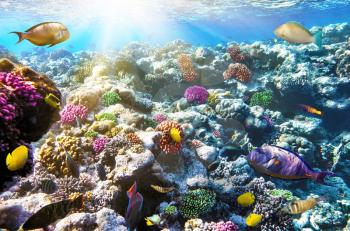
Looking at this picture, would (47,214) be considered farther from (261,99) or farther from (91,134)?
(261,99)

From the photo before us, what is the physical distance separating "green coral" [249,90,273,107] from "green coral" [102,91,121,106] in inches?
248

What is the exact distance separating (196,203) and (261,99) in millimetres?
7554

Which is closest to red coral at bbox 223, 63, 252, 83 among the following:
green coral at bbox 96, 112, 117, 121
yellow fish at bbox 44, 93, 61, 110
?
green coral at bbox 96, 112, 117, 121

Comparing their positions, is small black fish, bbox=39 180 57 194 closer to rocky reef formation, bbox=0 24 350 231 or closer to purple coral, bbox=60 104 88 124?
rocky reef formation, bbox=0 24 350 231

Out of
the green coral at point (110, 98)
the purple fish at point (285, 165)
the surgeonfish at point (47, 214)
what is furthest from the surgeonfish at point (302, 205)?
the green coral at point (110, 98)

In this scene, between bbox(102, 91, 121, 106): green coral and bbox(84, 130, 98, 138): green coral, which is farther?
bbox(102, 91, 121, 106): green coral

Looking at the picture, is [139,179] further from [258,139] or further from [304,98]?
[304,98]

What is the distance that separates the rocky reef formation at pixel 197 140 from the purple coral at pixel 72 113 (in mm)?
25

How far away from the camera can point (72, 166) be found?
17.0 ft

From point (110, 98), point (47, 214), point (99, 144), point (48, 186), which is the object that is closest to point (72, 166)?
point (48, 186)

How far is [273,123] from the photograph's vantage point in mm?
10836

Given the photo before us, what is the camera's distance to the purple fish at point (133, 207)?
4.43m

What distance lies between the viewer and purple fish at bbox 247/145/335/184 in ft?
11.9

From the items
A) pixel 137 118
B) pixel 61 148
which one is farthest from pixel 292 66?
pixel 61 148
